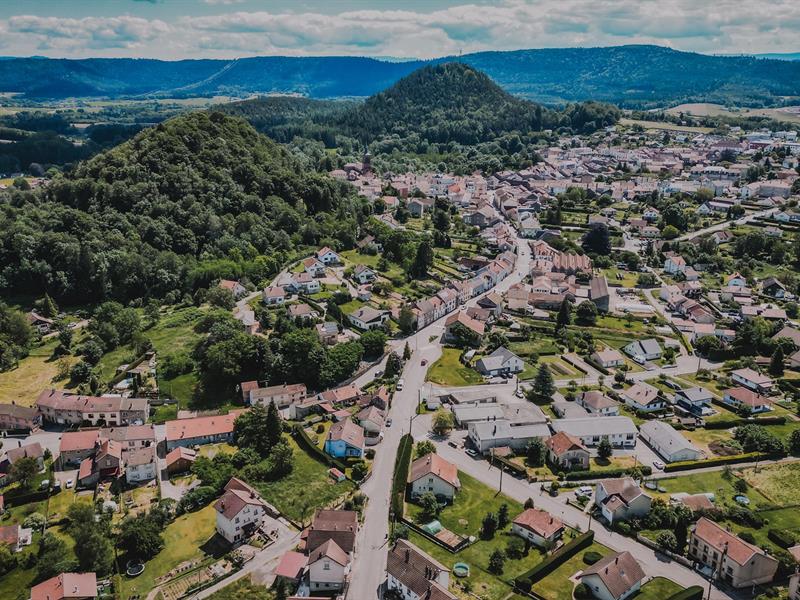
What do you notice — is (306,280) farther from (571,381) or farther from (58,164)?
(58,164)

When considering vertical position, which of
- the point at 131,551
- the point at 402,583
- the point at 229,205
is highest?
the point at 229,205

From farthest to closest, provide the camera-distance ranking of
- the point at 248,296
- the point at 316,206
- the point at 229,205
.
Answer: the point at 316,206 < the point at 229,205 < the point at 248,296

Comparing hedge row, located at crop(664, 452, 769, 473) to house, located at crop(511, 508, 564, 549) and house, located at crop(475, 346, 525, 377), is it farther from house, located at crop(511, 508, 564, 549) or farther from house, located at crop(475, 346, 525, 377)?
house, located at crop(475, 346, 525, 377)

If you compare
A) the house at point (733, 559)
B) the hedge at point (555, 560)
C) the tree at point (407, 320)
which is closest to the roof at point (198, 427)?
the tree at point (407, 320)

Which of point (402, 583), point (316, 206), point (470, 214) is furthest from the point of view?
point (470, 214)

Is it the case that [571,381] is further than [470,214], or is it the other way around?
[470,214]

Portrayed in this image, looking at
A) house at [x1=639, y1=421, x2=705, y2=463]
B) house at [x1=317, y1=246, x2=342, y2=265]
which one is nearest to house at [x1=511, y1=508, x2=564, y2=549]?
house at [x1=639, y1=421, x2=705, y2=463]

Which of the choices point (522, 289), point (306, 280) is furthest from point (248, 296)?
point (522, 289)

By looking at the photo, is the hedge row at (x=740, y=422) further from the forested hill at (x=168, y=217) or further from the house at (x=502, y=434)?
the forested hill at (x=168, y=217)
